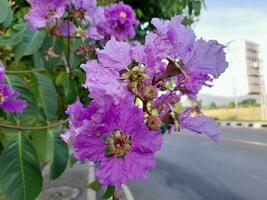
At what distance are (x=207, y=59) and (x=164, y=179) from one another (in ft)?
33.1

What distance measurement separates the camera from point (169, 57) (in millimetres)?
992

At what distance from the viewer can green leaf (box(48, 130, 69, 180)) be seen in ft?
7.16

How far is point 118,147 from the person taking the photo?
98 centimetres

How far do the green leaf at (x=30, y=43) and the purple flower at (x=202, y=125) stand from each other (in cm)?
174

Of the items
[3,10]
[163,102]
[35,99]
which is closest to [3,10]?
[3,10]

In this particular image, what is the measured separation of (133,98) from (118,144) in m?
0.09

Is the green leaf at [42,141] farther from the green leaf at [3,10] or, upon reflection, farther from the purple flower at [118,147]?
the purple flower at [118,147]

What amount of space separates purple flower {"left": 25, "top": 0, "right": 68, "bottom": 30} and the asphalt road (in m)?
5.52

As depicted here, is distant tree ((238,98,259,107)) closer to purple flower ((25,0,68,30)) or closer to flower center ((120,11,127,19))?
flower center ((120,11,127,19))

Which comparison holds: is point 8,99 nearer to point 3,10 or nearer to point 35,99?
point 3,10

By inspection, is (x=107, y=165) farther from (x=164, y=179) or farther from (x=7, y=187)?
(x=164, y=179)

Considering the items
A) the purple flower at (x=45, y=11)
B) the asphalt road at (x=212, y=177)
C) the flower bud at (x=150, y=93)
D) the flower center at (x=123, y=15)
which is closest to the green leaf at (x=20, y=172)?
the purple flower at (x=45, y=11)

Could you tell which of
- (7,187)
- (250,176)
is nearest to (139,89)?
(7,187)

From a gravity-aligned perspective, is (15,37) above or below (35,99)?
above
